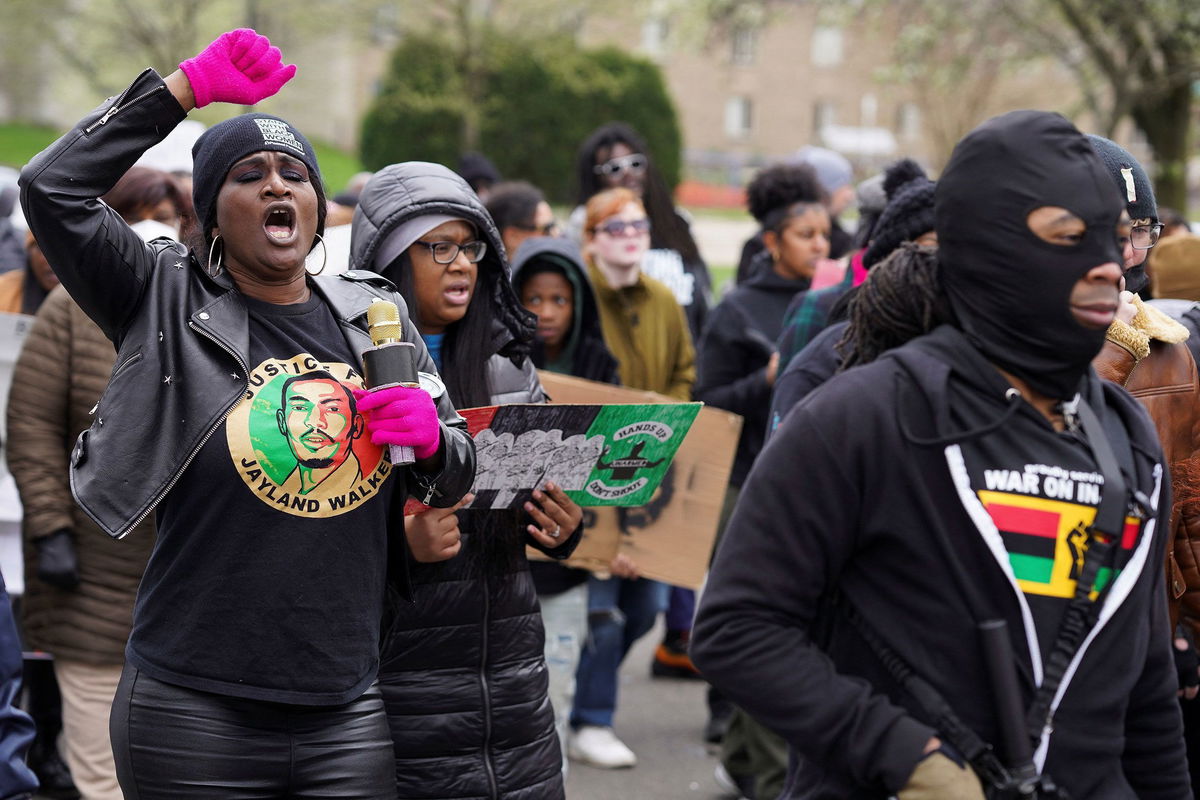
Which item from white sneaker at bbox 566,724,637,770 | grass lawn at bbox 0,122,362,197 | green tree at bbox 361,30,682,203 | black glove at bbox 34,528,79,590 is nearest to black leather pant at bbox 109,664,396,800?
black glove at bbox 34,528,79,590

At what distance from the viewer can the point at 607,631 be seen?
20.3 feet

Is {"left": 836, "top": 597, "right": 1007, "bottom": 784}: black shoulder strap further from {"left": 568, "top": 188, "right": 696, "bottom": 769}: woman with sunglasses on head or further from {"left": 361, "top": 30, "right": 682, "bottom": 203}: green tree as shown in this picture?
{"left": 361, "top": 30, "right": 682, "bottom": 203}: green tree

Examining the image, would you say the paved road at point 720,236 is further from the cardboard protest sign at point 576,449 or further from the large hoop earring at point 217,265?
the large hoop earring at point 217,265

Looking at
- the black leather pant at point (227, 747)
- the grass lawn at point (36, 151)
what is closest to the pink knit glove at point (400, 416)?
the black leather pant at point (227, 747)

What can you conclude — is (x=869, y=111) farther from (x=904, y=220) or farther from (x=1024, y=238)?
(x=1024, y=238)

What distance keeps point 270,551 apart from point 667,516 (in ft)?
7.23

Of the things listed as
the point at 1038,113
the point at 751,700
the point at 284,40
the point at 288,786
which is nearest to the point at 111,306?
the point at 288,786

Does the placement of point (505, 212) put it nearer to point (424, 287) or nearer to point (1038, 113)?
point (424, 287)

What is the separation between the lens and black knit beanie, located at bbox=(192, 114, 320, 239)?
317 cm

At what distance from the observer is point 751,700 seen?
2.41 meters

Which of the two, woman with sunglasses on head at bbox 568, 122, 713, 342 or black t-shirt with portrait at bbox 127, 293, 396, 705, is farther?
woman with sunglasses on head at bbox 568, 122, 713, 342

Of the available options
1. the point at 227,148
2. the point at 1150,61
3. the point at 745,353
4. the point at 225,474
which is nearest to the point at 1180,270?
the point at 745,353

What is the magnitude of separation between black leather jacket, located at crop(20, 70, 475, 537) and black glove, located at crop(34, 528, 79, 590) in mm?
1950

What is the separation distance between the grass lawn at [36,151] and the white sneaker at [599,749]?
28255 mm
